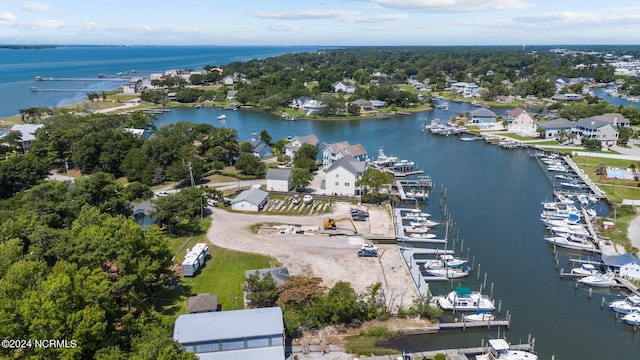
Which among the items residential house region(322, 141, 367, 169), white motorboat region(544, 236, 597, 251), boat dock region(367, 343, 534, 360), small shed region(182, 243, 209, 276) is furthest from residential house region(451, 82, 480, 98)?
boat dock region(367, 343, 534, 360)

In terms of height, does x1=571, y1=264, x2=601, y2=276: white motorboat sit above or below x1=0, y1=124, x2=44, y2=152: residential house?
below

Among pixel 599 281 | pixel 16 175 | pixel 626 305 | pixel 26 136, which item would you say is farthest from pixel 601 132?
pixel 26 136

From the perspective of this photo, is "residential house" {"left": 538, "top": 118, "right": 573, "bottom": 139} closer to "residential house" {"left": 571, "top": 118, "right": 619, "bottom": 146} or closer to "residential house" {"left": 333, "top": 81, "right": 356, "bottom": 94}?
"residential house" {"left": 571, "top": 118, "right": 619, "bottom": 146}

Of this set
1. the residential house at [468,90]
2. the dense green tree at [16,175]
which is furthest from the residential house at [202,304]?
the residential house at [468,90]

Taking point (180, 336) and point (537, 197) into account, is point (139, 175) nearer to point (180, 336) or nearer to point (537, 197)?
point (180, 336)

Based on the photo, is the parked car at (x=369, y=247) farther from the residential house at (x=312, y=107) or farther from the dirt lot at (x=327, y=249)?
the residential house at (x=312, y=107)

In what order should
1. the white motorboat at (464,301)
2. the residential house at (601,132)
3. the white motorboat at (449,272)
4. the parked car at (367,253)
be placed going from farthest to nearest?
the residential house at (601,132) < the parked car at (367,253) < the white motorboat at (449,272) < the white motorboat at (464,301)
